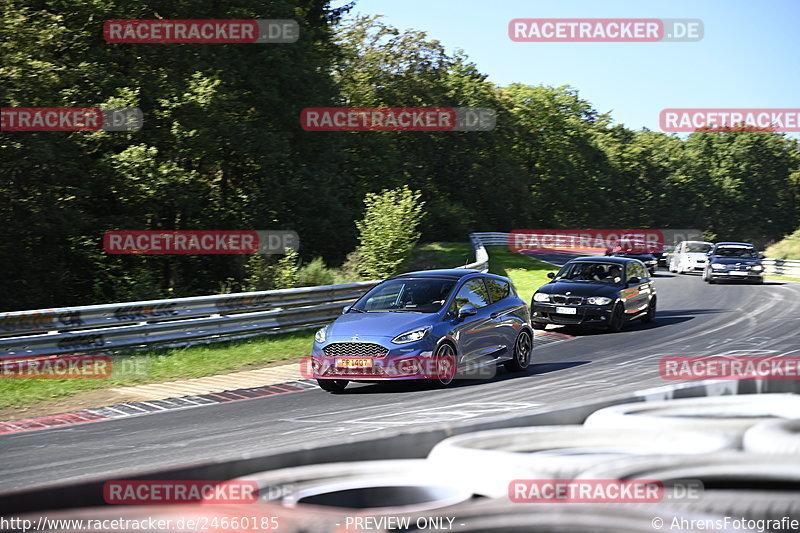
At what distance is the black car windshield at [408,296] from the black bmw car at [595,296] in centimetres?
631

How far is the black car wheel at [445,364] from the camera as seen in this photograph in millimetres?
12516

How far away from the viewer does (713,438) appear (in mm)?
Result: 4672

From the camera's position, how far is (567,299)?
63.9 feet

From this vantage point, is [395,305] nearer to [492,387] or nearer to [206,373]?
[492,387]

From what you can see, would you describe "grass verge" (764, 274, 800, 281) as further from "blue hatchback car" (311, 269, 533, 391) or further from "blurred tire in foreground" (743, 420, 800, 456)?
"blurred tire in foreground" (743, 420, 800, 456)

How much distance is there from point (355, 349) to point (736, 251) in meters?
27.6

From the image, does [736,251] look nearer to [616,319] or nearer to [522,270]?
[522,270]

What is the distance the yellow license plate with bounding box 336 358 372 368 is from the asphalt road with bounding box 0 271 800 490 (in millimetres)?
424

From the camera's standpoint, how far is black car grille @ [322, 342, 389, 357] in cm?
1216

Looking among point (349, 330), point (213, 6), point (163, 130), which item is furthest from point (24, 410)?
point (213, 6)

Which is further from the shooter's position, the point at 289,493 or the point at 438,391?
the point at 438,391

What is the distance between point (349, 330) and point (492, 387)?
2.18 meters

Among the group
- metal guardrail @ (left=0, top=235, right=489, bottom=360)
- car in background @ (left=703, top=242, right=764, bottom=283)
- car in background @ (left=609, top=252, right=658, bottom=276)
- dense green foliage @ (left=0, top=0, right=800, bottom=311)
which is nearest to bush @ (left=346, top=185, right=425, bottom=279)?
dense green foliage @ (left=0, top=0, right=800, bottom=311)

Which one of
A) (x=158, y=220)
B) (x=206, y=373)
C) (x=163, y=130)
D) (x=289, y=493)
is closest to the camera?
(x=289, y=493)
